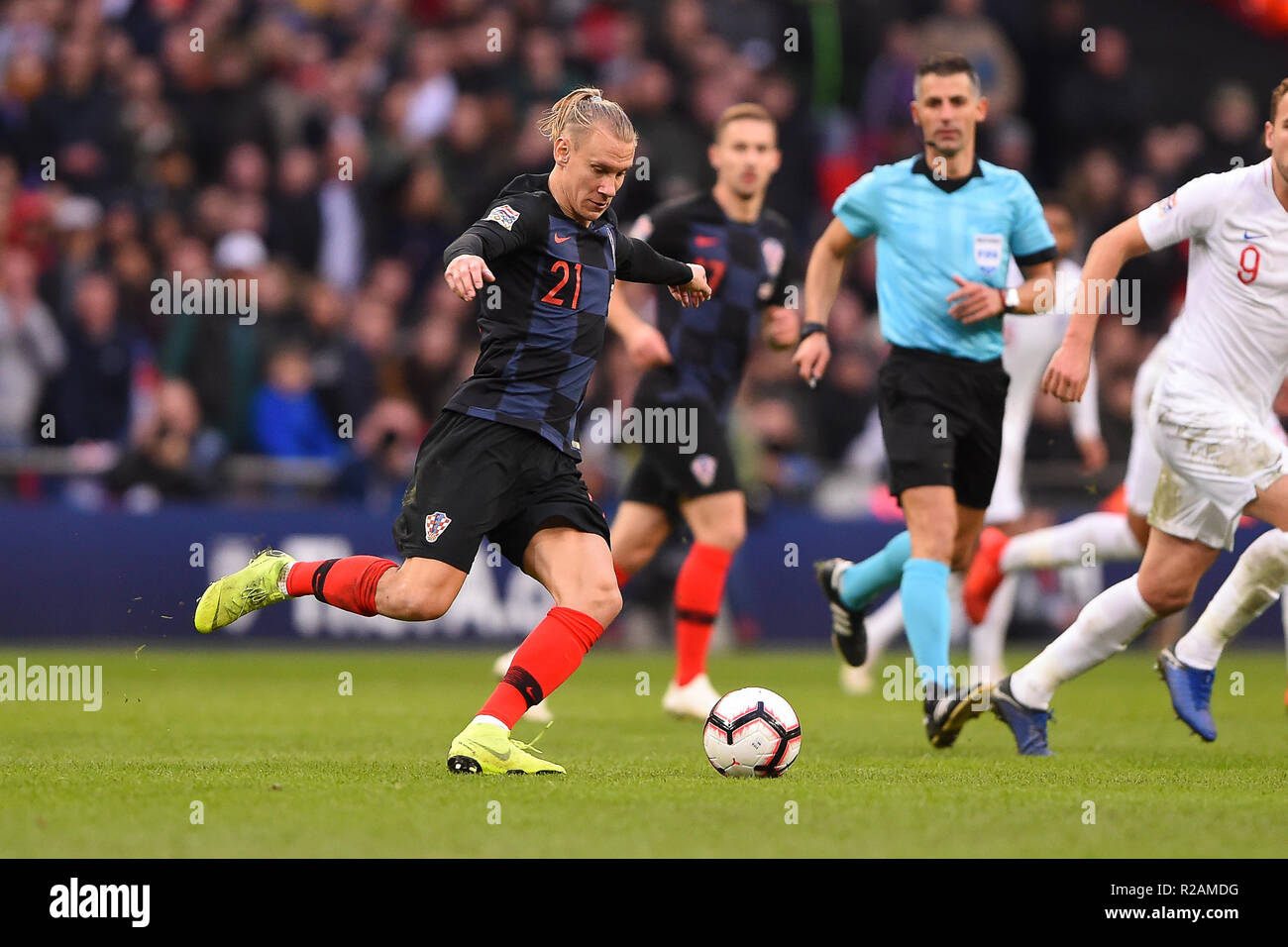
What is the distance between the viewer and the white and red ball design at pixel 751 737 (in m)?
6.29

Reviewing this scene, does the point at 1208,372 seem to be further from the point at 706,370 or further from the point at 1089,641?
the point at 706,370

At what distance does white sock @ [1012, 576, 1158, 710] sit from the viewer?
691cm

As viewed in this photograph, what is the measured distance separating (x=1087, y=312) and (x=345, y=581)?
2760mm

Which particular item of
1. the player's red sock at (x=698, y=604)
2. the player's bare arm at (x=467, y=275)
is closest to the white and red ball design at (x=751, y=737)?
the player's bare arm at (x=467, y=275)

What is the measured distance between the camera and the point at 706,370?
914 cm

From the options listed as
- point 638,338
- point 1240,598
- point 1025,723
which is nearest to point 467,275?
point 1025,723

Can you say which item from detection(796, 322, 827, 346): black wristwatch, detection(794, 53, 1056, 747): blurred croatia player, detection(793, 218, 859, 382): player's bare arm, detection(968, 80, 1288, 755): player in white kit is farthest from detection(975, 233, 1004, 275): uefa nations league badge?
detection(968, 80, 1288, 755): player in white kit

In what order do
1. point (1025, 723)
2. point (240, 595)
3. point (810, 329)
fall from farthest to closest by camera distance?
point (810, 329) → point (1025, 723) → point (240, 595)

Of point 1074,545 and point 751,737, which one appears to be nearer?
point 751,737

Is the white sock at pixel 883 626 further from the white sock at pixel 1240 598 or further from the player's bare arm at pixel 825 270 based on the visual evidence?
the white sock at pixel 1240 598

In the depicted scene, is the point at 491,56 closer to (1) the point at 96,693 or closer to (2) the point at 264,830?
(1) the point at 96,693

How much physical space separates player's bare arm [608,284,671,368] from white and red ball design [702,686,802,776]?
263 cm

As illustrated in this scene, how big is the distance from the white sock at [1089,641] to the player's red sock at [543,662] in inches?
71.6

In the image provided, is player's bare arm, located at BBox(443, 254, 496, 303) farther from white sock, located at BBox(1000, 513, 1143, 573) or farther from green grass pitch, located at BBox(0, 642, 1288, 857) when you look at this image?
white sock, located at BBox(1000, 513, 1143, 573)
